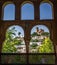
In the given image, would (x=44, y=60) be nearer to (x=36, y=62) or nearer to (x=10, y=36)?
(x=36, y=62)

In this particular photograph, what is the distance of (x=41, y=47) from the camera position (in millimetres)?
5090

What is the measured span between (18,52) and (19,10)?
0.92 metres

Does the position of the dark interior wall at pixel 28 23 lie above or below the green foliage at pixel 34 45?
above

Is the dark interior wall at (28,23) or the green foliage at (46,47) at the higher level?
the dark interior wall at (28,23)

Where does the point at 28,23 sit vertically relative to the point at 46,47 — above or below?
above

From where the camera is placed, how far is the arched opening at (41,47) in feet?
16.4

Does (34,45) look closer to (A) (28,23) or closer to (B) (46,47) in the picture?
(B) (46,47)

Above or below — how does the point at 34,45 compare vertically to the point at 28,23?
below

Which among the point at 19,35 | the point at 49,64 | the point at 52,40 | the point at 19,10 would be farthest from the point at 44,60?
the point at 19,10

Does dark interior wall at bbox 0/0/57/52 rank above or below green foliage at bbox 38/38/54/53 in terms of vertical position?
above

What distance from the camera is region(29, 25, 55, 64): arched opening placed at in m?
5.01

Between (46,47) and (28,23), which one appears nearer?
(46,47)

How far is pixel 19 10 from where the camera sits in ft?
17.2

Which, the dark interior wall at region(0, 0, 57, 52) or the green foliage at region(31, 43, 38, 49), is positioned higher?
the dark interior wall at region(0, 0, 57, 52)
